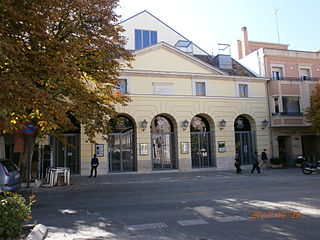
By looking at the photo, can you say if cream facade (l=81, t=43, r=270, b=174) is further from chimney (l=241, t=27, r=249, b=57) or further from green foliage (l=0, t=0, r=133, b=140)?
chimney (l=241, t=27, r=249, b=57)

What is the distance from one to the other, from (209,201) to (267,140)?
1597 centimetres

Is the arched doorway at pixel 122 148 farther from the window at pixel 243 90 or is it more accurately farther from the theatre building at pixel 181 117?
the window at pixel 243 90

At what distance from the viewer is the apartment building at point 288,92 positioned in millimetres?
22812

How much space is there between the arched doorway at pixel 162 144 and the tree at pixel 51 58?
7.13 metres

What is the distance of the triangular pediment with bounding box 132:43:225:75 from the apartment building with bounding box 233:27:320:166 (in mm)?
5094

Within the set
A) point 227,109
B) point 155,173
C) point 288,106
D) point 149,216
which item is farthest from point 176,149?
point 149,216

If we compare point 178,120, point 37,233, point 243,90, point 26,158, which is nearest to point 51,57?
point 37,233

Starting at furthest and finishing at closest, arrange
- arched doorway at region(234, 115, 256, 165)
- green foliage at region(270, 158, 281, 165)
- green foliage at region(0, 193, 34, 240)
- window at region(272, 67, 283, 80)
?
window at region(272, 67, 283, 80) → arched doorway at region(234, 115, 256, 165) → green foliage at region(270, 158, 281, 165) → green foliage at region(0, 193, 34, 240)

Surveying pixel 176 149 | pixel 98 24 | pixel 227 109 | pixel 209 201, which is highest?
pixel 98 24

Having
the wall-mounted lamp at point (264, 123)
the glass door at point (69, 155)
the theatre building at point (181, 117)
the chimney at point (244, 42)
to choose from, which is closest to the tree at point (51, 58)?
the glass door at point (69, 155)

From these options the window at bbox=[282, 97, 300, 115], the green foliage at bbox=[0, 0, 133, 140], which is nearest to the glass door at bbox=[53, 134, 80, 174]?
the green foliage at bbox=[0, 0, 133, 140]

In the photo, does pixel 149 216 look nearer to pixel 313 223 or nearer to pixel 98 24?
pixel 313 223

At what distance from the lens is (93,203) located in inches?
364

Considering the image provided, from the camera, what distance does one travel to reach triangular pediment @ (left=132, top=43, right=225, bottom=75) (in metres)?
20.8
